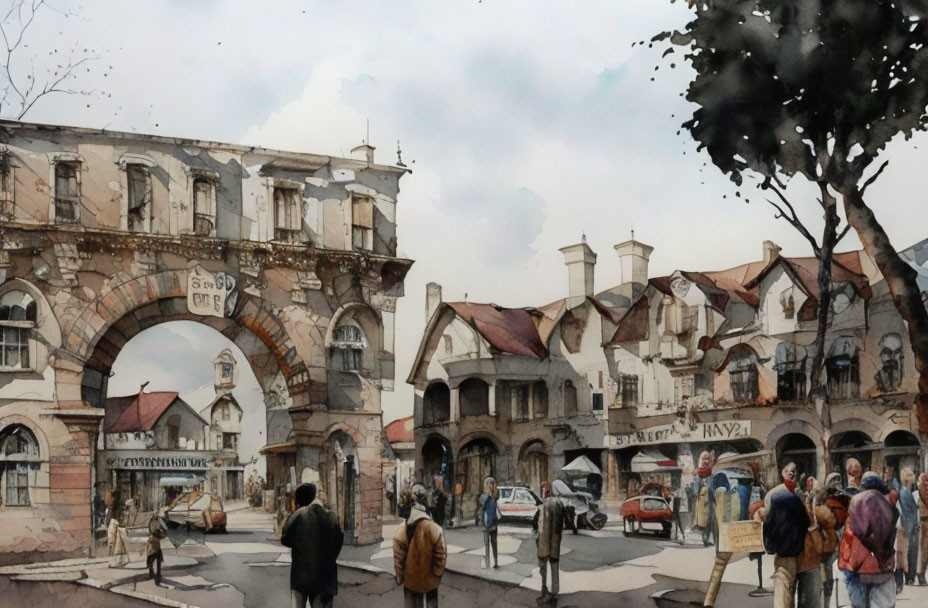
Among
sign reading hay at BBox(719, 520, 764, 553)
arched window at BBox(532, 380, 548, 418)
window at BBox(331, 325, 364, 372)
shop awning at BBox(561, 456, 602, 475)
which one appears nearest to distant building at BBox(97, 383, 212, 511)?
window at BBox(331, 325, 364, 372)

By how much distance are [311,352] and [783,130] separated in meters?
3.99

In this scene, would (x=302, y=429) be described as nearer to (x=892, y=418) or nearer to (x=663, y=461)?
(x=663, y=461)

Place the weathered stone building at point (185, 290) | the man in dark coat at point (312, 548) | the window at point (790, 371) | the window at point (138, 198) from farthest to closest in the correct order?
the window at point (138, 198) → the weathered stone building at point (185, 290) → the window at point (790, 371) → the man in dark coat at point (312, 548)

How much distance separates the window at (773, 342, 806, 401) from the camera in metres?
8.46

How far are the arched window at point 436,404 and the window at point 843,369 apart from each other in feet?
9.65

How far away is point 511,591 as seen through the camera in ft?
29.0

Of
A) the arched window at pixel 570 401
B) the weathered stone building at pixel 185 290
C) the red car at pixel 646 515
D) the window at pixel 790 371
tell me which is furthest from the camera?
the arched window at pixel 570 401

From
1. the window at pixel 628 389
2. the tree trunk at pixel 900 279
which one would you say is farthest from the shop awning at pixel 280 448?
the tree trunk at pixel 900 279

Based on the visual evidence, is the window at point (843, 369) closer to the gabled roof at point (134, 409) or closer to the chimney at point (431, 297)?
the chimney at point (431, 297)

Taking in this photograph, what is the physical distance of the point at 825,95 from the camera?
833 cm

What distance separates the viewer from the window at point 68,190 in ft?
29.6

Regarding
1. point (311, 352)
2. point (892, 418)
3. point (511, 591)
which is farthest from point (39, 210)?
point (892, 418)

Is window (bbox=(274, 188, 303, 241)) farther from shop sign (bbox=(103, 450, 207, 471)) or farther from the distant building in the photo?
shop sign (bbox=(103, 450, 207, 471))

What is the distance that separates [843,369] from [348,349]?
12.5 ft
